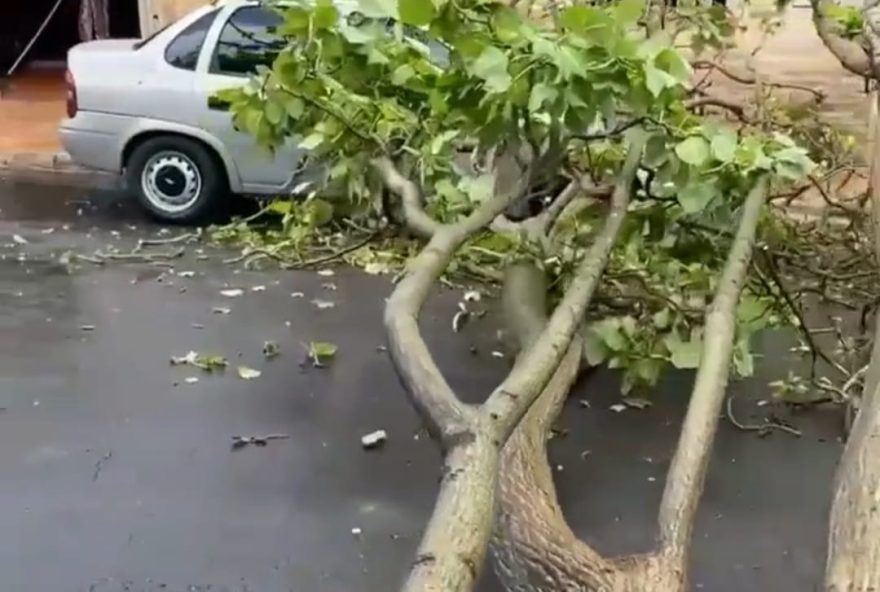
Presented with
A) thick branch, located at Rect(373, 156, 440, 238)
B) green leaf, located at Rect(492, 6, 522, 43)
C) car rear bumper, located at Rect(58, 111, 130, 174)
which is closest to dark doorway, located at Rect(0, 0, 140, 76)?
car rear bumper, located at Rect(58, 111, 130, 174)

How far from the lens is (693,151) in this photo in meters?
3.70

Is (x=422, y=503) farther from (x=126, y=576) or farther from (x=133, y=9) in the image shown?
(x=133, y=9)

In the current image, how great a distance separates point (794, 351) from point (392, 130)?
10.1 feet

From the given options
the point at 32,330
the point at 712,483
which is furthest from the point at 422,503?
the point at 32,330

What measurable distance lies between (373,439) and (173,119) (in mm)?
5295

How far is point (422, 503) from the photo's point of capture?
16.4 ft

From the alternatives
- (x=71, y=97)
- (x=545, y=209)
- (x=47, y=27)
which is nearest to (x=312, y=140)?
(x=545, y=209)

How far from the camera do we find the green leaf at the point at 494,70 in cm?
307

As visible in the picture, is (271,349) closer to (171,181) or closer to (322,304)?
(322,304)

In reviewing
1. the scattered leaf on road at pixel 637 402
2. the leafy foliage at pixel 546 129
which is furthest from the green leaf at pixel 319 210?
the scattered leaf on road at pixel 637 402

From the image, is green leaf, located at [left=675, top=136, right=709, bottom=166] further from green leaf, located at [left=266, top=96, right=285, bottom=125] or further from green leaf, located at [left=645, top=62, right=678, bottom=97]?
green leaf, located at [left=266, top=96, right=285, bottom=125]

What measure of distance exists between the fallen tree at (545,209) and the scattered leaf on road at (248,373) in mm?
923

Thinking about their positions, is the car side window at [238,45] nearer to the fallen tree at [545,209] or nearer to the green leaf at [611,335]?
the fallen tree at [545,209]

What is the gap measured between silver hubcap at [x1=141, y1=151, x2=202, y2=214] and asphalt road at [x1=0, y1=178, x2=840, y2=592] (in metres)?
2.57
